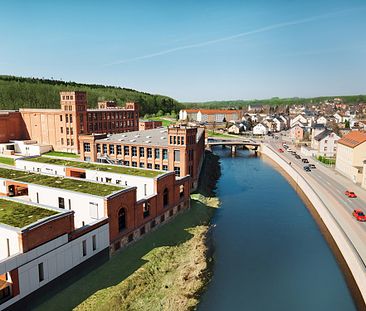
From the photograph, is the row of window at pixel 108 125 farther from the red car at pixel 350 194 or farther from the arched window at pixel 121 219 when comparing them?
the red car at pixel 350 194

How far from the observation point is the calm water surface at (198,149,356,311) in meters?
29.2

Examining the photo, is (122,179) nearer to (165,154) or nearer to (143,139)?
(165,154)

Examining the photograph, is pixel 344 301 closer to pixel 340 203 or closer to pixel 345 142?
pixel 340 203

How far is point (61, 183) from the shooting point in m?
38.2

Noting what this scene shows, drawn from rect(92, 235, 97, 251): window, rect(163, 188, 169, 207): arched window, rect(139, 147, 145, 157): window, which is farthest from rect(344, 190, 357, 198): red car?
rect(92, 235, 97, 251): window

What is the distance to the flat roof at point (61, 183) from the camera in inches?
1379

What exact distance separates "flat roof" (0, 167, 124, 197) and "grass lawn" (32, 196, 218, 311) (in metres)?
7.07

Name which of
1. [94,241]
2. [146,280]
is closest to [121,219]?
[94,241]

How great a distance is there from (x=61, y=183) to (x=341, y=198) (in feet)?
139

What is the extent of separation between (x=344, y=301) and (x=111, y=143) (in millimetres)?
47291

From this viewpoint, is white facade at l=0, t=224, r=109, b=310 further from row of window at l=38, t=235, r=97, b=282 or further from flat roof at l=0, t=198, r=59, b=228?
flat roof at l=0, t=198, r=59, b=228

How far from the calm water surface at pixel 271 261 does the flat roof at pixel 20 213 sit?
16.2m

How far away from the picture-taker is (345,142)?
230 ft

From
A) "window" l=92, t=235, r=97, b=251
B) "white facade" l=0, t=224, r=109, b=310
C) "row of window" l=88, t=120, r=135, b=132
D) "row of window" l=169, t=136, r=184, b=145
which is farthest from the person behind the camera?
"row of window" l=88, t=120, r=135, b=132
